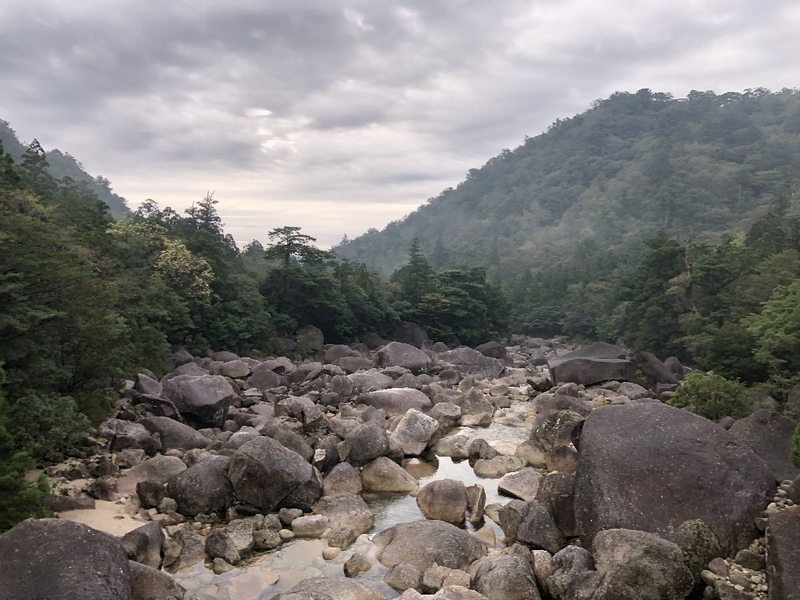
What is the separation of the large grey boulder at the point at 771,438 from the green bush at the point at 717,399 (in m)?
2.94

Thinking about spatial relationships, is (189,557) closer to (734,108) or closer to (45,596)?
(45,596)

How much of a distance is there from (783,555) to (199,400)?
51.1 ft

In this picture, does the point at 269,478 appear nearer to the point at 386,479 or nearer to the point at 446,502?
the point at 386,479

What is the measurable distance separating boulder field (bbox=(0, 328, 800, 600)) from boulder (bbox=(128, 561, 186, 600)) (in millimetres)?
21

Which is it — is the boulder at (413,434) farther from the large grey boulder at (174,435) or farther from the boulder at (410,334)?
the boulder at (410,334)

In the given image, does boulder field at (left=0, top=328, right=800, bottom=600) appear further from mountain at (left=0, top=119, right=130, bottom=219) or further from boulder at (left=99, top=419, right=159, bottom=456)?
mountain at (left=0, top=119, right=130, bottom=219)

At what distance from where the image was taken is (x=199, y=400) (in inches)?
714

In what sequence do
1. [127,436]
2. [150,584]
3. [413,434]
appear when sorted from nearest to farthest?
[150,584]
[127,436]
[413,434]

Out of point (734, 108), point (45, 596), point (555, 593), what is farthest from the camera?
point (734, 108)

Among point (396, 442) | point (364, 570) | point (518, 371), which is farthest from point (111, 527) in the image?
point (518, 371)

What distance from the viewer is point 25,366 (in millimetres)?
12680

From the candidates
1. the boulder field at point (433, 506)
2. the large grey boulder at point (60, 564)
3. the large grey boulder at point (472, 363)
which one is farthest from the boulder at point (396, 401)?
the large grey boulder at point (60, 564)

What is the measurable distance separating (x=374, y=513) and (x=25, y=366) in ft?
27.6

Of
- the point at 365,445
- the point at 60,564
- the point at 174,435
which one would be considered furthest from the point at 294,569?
the point at 174,435
